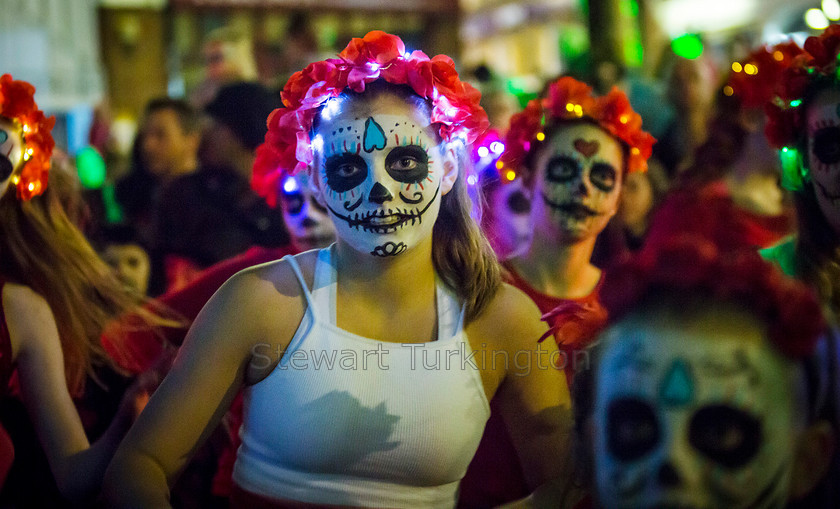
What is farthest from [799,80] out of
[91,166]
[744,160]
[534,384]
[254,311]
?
[91,166]

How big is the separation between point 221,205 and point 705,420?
3.18 m

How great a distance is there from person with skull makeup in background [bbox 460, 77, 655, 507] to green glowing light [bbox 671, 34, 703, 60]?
9.38 feet

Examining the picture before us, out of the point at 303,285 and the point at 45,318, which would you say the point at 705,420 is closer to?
the point at 303,285

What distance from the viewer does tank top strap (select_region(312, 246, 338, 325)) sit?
1.93 metres

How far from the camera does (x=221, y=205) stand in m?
4.17

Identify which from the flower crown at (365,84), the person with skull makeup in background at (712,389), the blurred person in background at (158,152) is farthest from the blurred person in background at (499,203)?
the blurred person in background at (158,152)

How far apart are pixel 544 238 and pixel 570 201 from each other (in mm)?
177

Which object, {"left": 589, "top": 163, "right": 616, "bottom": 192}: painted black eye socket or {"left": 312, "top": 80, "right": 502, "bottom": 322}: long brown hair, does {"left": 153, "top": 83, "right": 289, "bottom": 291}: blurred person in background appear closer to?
{"left": 589, "top": 163, "right": 616, "bottom": 192}: painted black eye socket

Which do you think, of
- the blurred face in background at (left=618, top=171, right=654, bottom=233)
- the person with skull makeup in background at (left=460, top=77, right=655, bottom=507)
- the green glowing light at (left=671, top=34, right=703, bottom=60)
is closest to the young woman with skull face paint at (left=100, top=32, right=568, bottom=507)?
the person with skull makeup in background at (left=460, top=77, right=655, bottom=507)

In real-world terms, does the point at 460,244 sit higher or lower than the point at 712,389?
higher

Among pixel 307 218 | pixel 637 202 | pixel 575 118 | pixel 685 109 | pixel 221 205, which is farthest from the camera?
pixel 685 109

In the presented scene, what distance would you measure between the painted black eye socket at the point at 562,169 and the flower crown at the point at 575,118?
11 centimetres

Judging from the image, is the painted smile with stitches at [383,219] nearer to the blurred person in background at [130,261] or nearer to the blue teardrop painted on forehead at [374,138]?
the blue teardrop painted on forehead at [374,138]

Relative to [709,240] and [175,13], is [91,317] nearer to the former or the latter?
[709,240]
